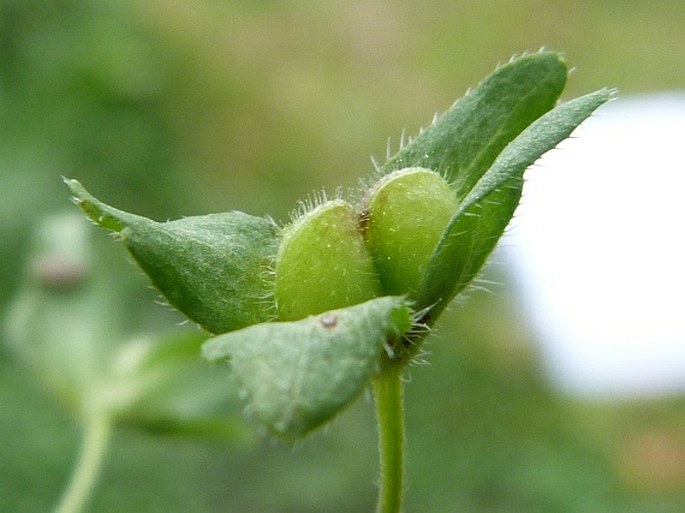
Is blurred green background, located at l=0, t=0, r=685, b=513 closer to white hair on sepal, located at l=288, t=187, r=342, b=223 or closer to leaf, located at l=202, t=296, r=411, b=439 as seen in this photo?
white hair on sepal, located at l=288, t=187, r=342, b=223

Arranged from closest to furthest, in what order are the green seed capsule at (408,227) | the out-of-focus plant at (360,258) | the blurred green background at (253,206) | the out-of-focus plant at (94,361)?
the out-of-focus plant at (360,258)
the green seed capsule at (408,227)
the out-of-focus plant at (94,361)
the blurred green background at (253,206)

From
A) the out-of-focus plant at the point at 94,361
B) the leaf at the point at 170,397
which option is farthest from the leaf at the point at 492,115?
the leaf at the point at 170,397

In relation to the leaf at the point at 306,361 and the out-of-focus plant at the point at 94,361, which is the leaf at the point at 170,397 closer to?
the out-of-focus plant at the point at 94,361

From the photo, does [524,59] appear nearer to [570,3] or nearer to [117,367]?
[117,367]

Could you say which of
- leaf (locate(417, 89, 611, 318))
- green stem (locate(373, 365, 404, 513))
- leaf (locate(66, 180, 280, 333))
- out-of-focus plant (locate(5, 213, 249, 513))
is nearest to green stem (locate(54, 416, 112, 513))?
out-of-focus plant (locate(5, 213, 249, 513))

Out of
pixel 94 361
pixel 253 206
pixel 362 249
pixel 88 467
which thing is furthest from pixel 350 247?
pixel 253 206

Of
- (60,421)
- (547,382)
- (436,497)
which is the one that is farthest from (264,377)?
(547,382)
